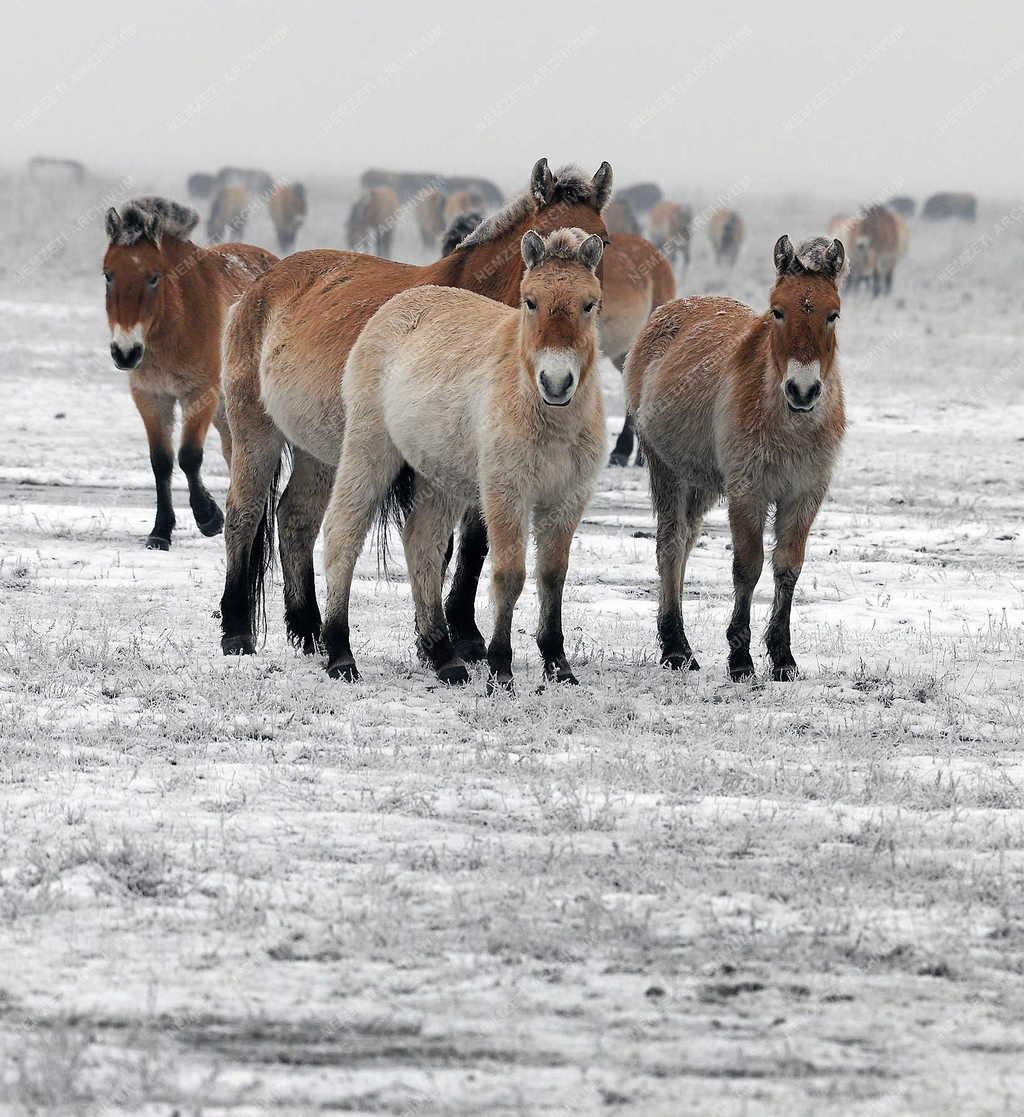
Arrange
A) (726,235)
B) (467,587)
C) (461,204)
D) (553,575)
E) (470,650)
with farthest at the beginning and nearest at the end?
1. (461,204)
2. (726,235)
3. (467,587)
4. (470,650)
5. (553,575)

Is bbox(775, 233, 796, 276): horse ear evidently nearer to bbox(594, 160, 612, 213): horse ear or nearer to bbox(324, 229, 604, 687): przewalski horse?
bbox(324, 229, 604, 687): przewalski horse

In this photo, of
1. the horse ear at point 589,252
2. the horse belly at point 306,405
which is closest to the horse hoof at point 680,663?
the horse belly at point 306,405

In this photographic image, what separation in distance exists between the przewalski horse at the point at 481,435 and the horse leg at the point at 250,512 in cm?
84

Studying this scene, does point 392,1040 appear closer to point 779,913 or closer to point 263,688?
point 779,913

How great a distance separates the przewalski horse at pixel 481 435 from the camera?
252 inches

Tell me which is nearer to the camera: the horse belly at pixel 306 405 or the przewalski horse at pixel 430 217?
the horse belly at pixel 306 405

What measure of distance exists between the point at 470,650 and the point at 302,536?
1074mm

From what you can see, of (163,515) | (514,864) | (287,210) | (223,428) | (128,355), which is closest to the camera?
(514,864)

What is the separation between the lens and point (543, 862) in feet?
14.3

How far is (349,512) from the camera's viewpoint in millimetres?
7047

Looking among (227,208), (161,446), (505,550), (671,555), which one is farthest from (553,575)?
(227,208)

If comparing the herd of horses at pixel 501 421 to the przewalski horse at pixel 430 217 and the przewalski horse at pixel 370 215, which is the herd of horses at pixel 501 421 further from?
the przewalski horse at pixel 430 217

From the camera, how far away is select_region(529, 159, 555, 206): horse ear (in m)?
8.29

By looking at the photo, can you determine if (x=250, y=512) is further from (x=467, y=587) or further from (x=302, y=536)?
(x=467, y=587)
